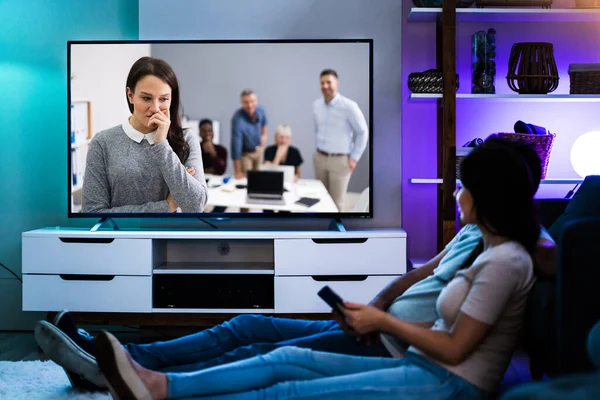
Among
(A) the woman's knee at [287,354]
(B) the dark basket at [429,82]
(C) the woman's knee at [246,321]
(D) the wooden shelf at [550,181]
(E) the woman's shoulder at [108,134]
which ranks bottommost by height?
(A) the woman's knee at [287,354]

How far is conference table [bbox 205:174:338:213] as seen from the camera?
13.4 feet

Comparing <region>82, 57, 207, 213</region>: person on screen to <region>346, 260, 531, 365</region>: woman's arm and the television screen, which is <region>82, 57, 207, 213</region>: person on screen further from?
<region>346, 260, 531, 365</region>: woman's arm

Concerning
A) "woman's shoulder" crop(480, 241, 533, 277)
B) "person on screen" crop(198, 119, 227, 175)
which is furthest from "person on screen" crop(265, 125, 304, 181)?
"woman's shoulder" crop(480, 241, 533, 277)

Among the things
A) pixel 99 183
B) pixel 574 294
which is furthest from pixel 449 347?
pixel 99 183

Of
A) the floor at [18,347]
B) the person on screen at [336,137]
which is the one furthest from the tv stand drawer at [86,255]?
the person on screen at [336,137]

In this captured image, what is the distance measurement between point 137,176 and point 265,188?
69 cm

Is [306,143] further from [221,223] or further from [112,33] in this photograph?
[112,33]

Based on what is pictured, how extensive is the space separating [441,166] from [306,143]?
725mm

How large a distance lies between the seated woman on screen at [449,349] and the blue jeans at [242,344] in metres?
0.27

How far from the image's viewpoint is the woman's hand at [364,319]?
6.25 feet

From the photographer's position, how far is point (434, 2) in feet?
12.9

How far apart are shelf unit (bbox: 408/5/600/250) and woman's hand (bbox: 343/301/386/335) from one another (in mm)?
2031

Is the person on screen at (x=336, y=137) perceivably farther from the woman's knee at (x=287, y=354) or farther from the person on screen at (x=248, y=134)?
the woman's knee at (x=287, y=354)

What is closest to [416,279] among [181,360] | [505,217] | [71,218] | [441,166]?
[505,217]
